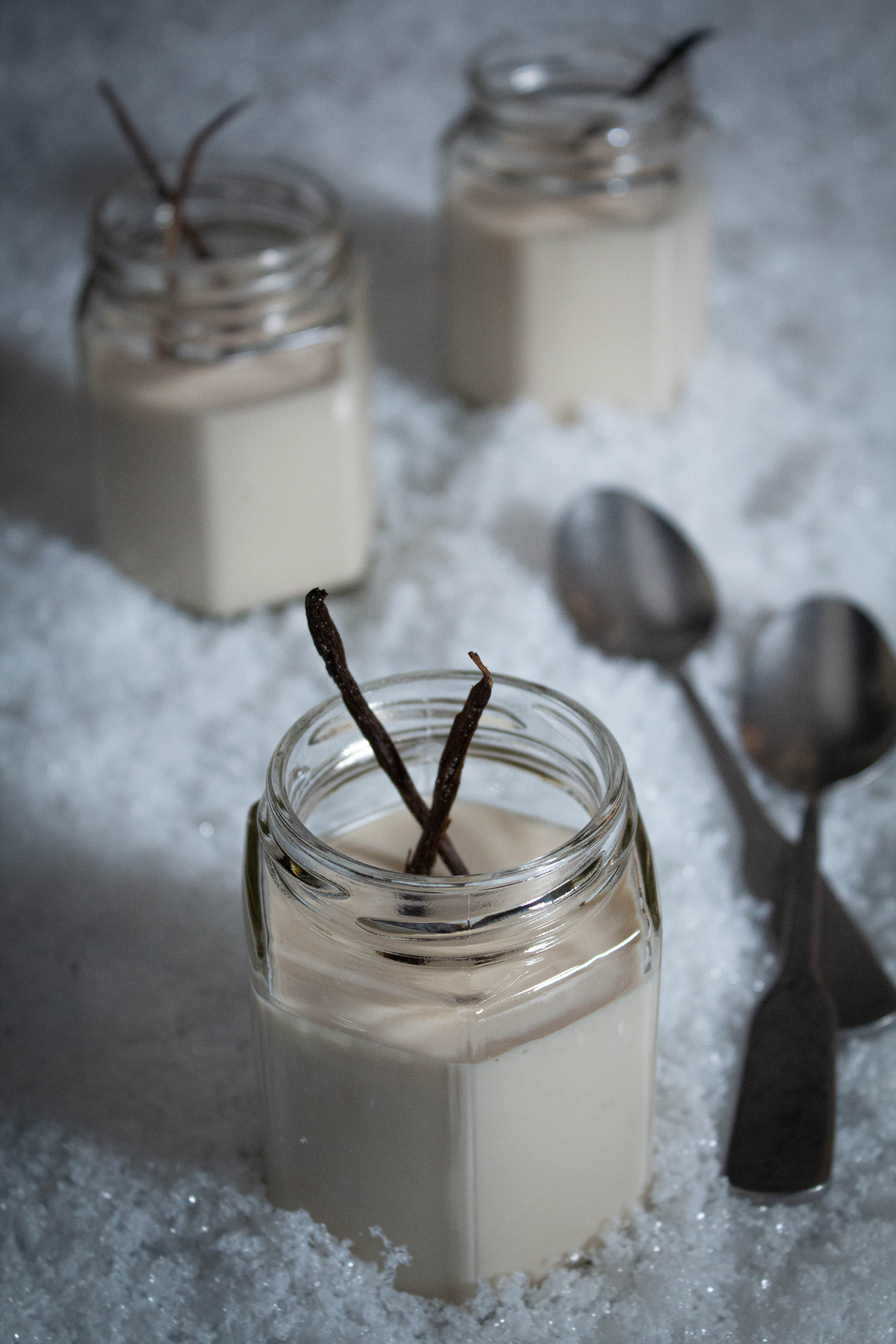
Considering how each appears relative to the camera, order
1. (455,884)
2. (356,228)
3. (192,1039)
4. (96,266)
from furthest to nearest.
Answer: (356,228) → (96,266) → (192,1039) → (455,884)

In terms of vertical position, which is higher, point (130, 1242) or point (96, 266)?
point (96, 266)

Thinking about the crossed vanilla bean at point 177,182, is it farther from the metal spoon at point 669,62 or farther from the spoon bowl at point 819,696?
the spoon bowl at point 819,696

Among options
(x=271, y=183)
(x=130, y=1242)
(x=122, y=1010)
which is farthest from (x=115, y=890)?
(x=271, y=183)

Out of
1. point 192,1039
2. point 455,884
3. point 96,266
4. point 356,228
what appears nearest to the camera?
point 455,884

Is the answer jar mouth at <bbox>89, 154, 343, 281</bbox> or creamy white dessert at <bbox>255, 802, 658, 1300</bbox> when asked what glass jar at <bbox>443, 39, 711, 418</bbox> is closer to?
jar mouth at <bbox>89, 154, 343, 281</bbox>

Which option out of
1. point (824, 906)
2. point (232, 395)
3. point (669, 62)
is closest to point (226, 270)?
point (232, 395)

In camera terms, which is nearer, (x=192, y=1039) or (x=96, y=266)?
(x=192, y=1039)

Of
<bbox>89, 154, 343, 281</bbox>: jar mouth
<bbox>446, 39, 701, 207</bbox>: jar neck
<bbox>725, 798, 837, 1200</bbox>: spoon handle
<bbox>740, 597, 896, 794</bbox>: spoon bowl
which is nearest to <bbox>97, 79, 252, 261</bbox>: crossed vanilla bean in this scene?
<bbox>89, 154, 343, 281</bbox>: jar mouth

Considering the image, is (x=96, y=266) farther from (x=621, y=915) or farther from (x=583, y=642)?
(x=621, y=915)
